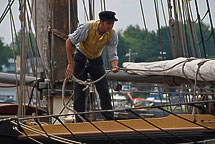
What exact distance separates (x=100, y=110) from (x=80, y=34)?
0.94 metres

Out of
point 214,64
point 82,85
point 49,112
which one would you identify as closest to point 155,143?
point 214,64

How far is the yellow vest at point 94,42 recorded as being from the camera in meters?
3.96

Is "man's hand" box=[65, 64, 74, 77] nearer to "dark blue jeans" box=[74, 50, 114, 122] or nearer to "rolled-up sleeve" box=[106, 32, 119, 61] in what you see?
"dark blue jeans" box=[74, 50, 114, 122]

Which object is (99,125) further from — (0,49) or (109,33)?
(0,49)

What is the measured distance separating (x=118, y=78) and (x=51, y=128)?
1.37m

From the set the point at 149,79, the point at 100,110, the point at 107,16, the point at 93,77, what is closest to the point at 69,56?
the point at 93,77

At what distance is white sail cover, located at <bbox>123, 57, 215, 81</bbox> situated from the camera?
147 inches

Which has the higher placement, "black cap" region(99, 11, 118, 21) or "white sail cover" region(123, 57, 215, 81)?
"black cap" region(99, 11, 118, 21)

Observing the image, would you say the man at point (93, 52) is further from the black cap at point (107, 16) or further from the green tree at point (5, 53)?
the green tree at point (5, 53)

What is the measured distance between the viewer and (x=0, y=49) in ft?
165

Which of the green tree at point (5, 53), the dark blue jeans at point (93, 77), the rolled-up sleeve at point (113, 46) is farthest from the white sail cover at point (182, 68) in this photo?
the green tree at point (5, 53)

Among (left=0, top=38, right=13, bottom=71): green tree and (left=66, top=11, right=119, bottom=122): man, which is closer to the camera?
(left=66, top=11, right=119, bottom=122): man

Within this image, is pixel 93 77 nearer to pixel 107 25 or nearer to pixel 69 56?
pixel 69 56

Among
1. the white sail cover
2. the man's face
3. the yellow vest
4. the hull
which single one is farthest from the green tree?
the hull
